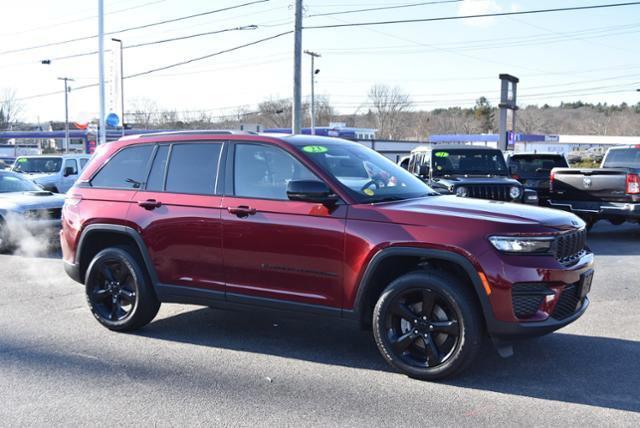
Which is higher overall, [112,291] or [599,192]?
[599,192]

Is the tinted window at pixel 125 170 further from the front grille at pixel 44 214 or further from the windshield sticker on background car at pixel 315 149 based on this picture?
the front grille at pixel 44 214

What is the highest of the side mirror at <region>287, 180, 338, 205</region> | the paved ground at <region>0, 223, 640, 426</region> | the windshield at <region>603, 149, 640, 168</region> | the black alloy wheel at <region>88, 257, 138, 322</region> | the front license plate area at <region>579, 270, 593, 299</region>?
the windshield at <region>603, 149, 640, 168</region>

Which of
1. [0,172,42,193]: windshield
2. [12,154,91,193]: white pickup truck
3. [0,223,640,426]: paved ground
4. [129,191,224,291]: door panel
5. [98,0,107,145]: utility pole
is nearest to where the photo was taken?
[0,223,640,426]: paved ground

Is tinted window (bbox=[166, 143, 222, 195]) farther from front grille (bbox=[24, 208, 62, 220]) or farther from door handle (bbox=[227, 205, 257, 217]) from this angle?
front grille (bbox=[24, 208, 62, 220])

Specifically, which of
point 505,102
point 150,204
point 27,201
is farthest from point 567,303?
point 505,102

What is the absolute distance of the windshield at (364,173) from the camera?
5016 mm

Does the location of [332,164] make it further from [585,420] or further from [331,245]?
[585,420]

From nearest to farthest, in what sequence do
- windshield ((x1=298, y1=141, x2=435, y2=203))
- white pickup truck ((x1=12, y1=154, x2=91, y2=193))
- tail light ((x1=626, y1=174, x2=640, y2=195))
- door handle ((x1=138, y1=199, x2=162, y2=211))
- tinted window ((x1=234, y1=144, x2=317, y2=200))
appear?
windshield ((x1=298, y1=141, x2=435, y2=203)) < tinted window ((x1=234, y1=144, x2=317, y2=200)) < door handle ((x1=138, y1=199, x2=162, y2=211)) < tail light ((x1=626, y1=174, x2=640, y2=195)) < white pickup truck ((x1=12, y1=154, x2=91, y2=193))

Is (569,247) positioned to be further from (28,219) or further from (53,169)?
(53,169)

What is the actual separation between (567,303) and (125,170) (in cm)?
415

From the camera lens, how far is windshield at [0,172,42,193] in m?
11.9

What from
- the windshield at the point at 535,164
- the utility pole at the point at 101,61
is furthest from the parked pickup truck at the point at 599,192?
the utility pole at the point at 101,61

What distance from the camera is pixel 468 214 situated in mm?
4562

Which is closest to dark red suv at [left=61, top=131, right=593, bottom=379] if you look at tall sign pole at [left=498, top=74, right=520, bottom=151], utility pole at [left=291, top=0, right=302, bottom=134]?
utility pole at [left=291, top=0, right=302, bottom=134]
